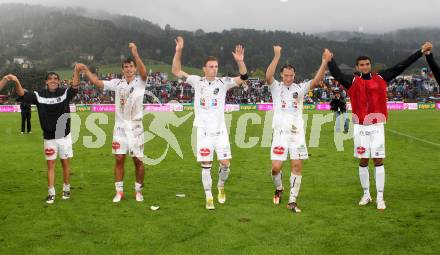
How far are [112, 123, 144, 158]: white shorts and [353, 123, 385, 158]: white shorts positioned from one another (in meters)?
4.11

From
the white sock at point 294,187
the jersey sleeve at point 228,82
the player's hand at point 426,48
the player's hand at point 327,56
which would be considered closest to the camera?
the player's hand at point 426,48

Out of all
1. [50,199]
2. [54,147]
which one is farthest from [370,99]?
[50,199]

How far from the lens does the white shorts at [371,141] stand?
820 centimetres

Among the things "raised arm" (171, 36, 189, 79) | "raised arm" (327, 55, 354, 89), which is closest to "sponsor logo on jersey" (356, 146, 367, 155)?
"raised arm" (327, 55, 354, 89)

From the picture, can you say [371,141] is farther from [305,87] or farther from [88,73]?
[88,73]

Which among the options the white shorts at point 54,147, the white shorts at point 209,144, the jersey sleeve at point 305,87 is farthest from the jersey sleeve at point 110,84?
the jersey sleeve at point 305,87

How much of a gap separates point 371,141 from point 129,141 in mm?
4492

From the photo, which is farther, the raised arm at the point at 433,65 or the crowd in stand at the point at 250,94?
the crowd in stand at the point at 250,94

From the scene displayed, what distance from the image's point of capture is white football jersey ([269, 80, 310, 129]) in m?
8.30

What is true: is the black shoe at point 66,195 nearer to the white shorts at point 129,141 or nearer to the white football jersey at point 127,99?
the white shorts at point 129,141

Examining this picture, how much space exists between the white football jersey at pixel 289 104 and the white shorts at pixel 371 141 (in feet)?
3.70

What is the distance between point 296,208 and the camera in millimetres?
8016

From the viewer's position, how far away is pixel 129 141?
28.5 ft

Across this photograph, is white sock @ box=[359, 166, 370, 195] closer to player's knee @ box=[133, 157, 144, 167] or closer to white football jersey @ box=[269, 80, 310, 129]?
white football jersey @ box=[269, 80, 310, 129]
